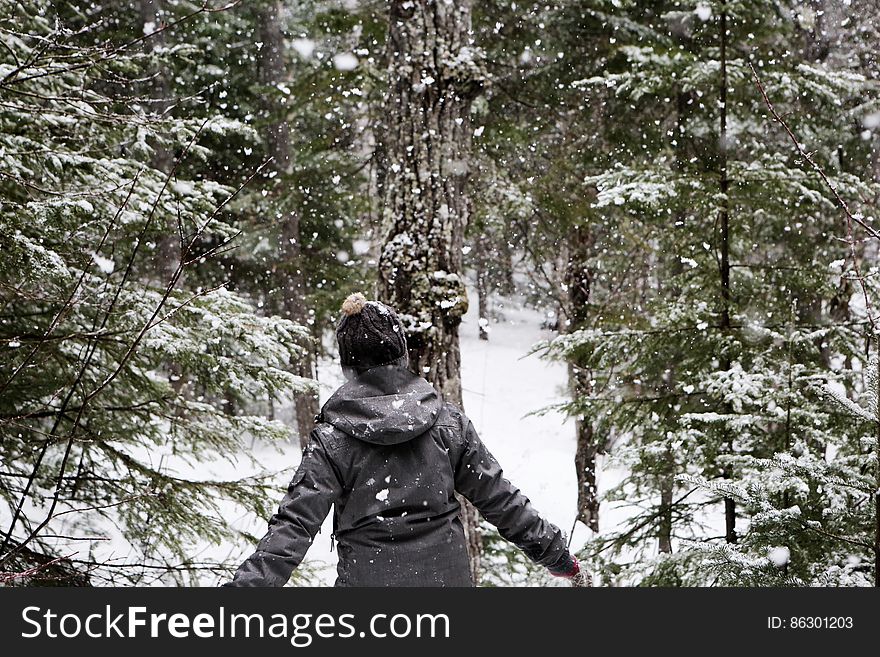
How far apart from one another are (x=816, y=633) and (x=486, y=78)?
13.1 ft

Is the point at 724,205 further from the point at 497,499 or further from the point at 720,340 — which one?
the point at 497,499

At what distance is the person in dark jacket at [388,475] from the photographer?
8.61 feet

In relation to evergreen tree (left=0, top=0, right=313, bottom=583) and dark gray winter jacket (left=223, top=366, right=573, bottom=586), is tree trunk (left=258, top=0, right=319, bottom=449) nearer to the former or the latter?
evergreen tree (left=0, top=0, right=313, bottom=583)

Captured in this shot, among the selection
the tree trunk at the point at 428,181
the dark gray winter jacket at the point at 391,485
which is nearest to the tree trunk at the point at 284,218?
the tree trunk at the point at 428,181

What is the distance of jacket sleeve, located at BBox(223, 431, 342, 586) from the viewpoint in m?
2.41

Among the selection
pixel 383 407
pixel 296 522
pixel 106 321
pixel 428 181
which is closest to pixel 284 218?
pixel 428 181

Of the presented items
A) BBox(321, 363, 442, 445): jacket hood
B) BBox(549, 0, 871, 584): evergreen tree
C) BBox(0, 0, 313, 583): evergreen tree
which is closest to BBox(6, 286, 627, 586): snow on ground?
BBox(0, 0, 313, 583): evergreen tree

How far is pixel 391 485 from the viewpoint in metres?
2.69

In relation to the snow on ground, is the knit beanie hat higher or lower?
lower

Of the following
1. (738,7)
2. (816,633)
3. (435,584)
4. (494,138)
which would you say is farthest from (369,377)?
(494,138)

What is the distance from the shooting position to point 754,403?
411cm

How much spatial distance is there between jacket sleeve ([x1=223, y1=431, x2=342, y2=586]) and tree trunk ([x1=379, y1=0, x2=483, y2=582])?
200 centimetres

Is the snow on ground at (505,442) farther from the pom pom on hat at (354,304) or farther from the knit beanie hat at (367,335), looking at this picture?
the pom pom on hat at (354,304)

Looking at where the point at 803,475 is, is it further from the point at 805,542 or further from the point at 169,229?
the point at 169,229
